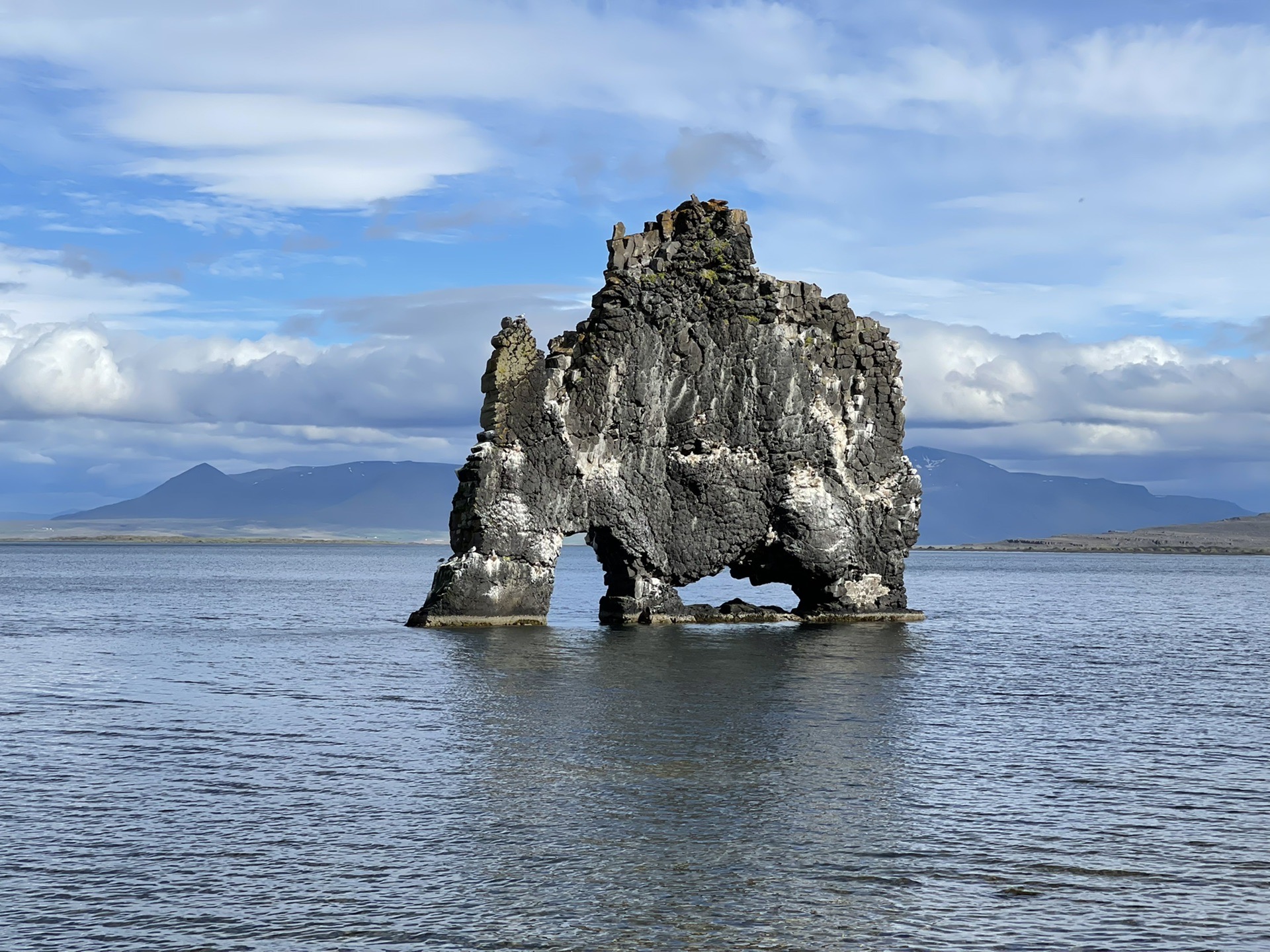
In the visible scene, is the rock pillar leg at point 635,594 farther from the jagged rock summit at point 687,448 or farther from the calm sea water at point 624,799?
the calm sea water at point 624,799

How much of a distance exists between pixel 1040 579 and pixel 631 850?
128 meters

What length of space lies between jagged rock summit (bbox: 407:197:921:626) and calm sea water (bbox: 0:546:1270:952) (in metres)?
5.98

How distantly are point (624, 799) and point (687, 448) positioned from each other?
97.7ft

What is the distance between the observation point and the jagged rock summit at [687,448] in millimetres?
45156

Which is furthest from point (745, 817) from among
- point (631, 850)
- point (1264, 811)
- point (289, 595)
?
point (289, 595)

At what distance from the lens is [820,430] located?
49.6 meters

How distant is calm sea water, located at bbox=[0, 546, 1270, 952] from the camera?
43.0 feet

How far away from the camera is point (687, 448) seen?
47.5 metres

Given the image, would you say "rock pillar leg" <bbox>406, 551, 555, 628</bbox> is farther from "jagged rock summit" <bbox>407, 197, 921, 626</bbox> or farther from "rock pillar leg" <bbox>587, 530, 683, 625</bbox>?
"rock pillar leg" <bbox>587, 530, 683, 625</bbox>

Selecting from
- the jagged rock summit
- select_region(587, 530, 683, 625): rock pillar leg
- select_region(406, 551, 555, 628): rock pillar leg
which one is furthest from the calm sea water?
select_region(587, 530, 683, 625): rock pillar leg

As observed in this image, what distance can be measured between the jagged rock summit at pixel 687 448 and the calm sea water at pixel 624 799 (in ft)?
19.6

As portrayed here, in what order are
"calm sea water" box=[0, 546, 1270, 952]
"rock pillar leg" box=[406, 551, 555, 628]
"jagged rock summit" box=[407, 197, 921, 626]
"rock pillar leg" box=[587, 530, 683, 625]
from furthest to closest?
"rock pillar leg" box=[587, 530, 683, 625]
"jagged rock summit" box=[407, 197, 921, 626]
"rock pillar leg" box=[406, 551, 555, 628]
"calm sea water" box=[0, 546, 1270, 952]

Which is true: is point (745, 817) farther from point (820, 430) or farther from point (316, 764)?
point (820, 430)

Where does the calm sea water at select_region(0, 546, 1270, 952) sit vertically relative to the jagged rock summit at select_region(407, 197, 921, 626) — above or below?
below
